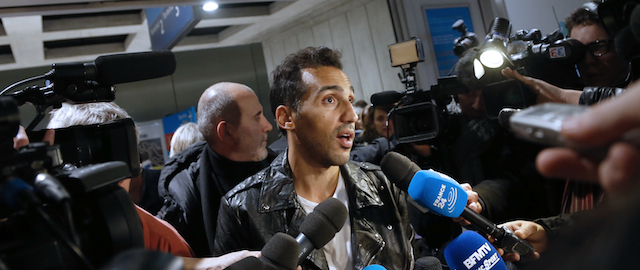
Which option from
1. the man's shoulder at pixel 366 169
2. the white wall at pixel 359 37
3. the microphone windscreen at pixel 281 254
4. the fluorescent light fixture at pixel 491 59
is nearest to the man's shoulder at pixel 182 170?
the man's shoulder at pixel 366 169

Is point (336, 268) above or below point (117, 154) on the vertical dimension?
below

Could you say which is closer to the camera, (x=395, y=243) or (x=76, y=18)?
(x=395, y=243)

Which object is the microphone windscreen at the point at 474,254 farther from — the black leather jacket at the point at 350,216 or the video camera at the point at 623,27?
the video camera at the point at 623,27

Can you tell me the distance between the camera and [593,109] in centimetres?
26

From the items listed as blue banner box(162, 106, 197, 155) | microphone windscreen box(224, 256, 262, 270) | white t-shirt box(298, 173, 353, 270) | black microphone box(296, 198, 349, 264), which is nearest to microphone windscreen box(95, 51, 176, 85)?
microphone windscreen box(224, 256, 262, 270)

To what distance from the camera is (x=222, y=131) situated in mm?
2289

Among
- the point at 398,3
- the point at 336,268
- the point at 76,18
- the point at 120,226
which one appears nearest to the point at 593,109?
the point at 120,226

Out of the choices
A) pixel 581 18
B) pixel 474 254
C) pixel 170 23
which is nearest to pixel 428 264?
pixel 474 254

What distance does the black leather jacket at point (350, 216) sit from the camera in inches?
60.6

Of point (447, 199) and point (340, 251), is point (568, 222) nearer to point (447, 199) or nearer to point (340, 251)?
point (447, 199)

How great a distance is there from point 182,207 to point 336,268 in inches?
37.0

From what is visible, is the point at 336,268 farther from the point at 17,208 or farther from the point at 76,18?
the point at 76,18

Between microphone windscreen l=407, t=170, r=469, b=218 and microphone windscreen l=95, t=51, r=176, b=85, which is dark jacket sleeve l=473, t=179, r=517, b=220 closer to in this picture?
microphone windscreen l=407, t=170, r=469, b=218

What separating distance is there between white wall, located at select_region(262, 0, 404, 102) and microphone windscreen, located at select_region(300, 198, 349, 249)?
4.26 metres
